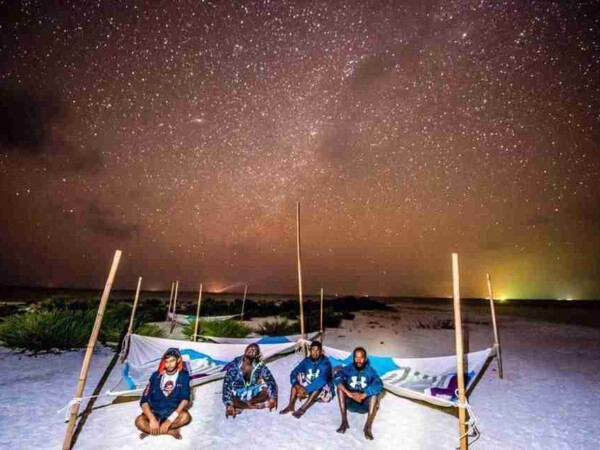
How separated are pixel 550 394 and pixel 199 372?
6.03 m

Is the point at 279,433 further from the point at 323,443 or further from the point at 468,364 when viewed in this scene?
the point at 468,364

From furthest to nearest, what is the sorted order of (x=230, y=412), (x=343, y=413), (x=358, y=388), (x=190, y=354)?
(x=190, y=354) < (x=358, y=388) < (x=230, y=412) < (x=343, y=413)

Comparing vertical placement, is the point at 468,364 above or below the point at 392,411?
above

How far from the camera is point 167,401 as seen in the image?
13.1ft

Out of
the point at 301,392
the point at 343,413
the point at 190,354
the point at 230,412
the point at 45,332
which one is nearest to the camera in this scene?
the point at 343,413

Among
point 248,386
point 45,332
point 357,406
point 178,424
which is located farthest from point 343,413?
point 45,332

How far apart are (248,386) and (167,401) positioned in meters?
1.12

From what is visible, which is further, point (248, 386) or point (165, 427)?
point (248, 386)

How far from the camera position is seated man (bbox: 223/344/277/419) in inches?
181

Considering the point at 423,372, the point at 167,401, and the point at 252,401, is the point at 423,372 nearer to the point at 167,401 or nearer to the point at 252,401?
the point at 252,401

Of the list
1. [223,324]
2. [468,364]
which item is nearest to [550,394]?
[468,364]

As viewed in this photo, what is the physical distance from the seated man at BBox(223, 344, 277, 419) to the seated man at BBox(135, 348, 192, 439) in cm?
69

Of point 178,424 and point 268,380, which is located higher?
point 268,380

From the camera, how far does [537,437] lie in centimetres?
420
